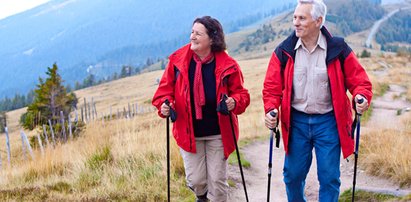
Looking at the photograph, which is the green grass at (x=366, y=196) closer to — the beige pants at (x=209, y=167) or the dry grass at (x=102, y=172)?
the beige pants at (x=209, y=167)

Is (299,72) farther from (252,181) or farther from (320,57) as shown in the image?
(252,181)

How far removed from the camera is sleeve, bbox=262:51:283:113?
4.49 m

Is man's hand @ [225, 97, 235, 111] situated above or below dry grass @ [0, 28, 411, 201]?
above

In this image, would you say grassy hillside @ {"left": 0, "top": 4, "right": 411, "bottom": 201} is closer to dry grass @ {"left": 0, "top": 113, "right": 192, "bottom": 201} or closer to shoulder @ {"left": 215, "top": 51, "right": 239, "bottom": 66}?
dry grass @ {"left": 0, "top": 113, "right": 192, "bottom": 201}

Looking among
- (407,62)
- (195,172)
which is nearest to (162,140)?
(195,172)

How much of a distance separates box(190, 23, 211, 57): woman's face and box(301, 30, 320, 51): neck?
98cm

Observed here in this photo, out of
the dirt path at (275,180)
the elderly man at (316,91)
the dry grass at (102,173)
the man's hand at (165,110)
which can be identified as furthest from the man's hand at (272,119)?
the dirt path at (275,180)

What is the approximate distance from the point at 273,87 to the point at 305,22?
0.67 m

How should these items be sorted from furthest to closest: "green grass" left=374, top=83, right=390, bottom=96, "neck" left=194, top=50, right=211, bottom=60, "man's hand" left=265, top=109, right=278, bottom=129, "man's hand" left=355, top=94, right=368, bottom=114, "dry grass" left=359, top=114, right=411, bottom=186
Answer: "green grass" left=374, top=83, right=390, bottom=96 → "dry grass" left=359, top=114, right=411, bottom=186 → "neck" left=194, top=50, right=211, bottom=60 → "man's hand" left=265, top=109, right=278, bottom=129 → "man's hand" left=355, top=94, right=368, bottom=114

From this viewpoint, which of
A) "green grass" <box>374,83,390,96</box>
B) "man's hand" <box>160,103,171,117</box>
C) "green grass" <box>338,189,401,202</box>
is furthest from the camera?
"green grass" <box>374,83,390,96</box>

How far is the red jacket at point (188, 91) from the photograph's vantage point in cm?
480

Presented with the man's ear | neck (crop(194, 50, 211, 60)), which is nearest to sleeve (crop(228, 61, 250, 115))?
neck (crop(194, 50, 211, 60))

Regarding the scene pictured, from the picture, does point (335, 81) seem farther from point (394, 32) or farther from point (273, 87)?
point (394, 32)

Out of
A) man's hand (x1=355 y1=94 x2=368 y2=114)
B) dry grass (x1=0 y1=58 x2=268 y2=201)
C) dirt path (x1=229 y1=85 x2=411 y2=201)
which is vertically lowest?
dirt path (x1=229 y1=85 x2=411 y2=201)
